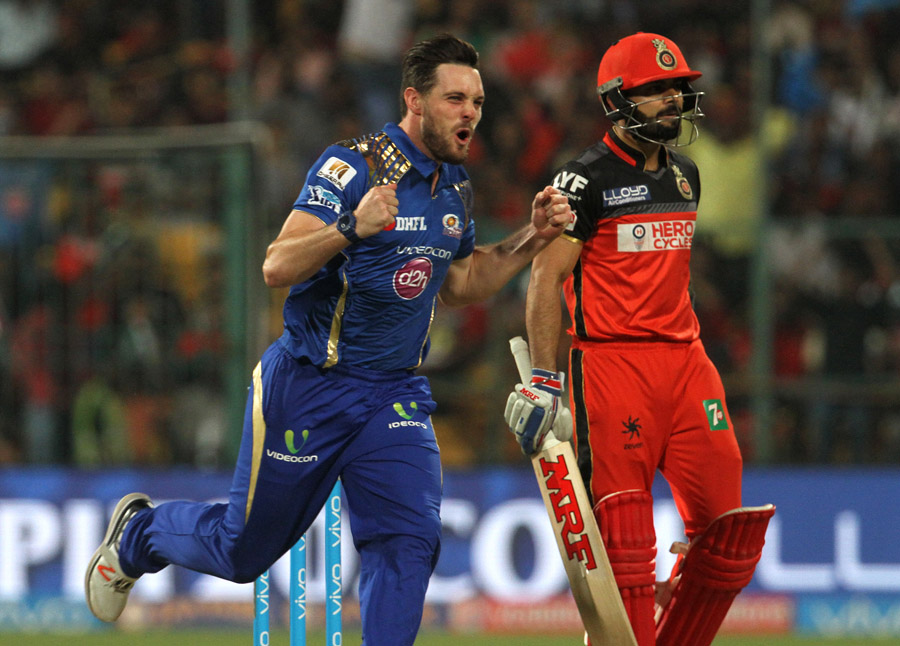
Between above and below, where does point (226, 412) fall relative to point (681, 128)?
below

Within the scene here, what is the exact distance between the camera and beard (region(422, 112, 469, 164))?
16.2ft

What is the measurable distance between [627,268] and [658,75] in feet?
2.42

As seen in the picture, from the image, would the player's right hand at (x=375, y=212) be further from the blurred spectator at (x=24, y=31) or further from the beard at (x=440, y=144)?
the blurred spectator at (x=24, y=31)

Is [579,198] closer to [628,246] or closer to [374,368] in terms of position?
[628,246]

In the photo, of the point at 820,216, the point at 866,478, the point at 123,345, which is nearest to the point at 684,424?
the point at 866,478

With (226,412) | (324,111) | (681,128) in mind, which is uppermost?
(324,111)

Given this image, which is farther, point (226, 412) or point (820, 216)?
point (820, 216)

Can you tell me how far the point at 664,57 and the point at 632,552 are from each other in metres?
1.88

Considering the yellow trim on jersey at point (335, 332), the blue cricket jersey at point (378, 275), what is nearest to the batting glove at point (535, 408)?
the blue cricket jersey at point (378, 275)

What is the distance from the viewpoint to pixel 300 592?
508 centimetres

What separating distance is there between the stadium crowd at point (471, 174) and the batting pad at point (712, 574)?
12.3 ft

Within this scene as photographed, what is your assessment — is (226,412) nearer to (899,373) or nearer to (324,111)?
(324,111)

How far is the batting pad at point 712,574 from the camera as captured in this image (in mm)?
5398

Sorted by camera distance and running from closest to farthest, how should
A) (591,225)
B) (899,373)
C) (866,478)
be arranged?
(591,225) < (866,478) < (899,373)
